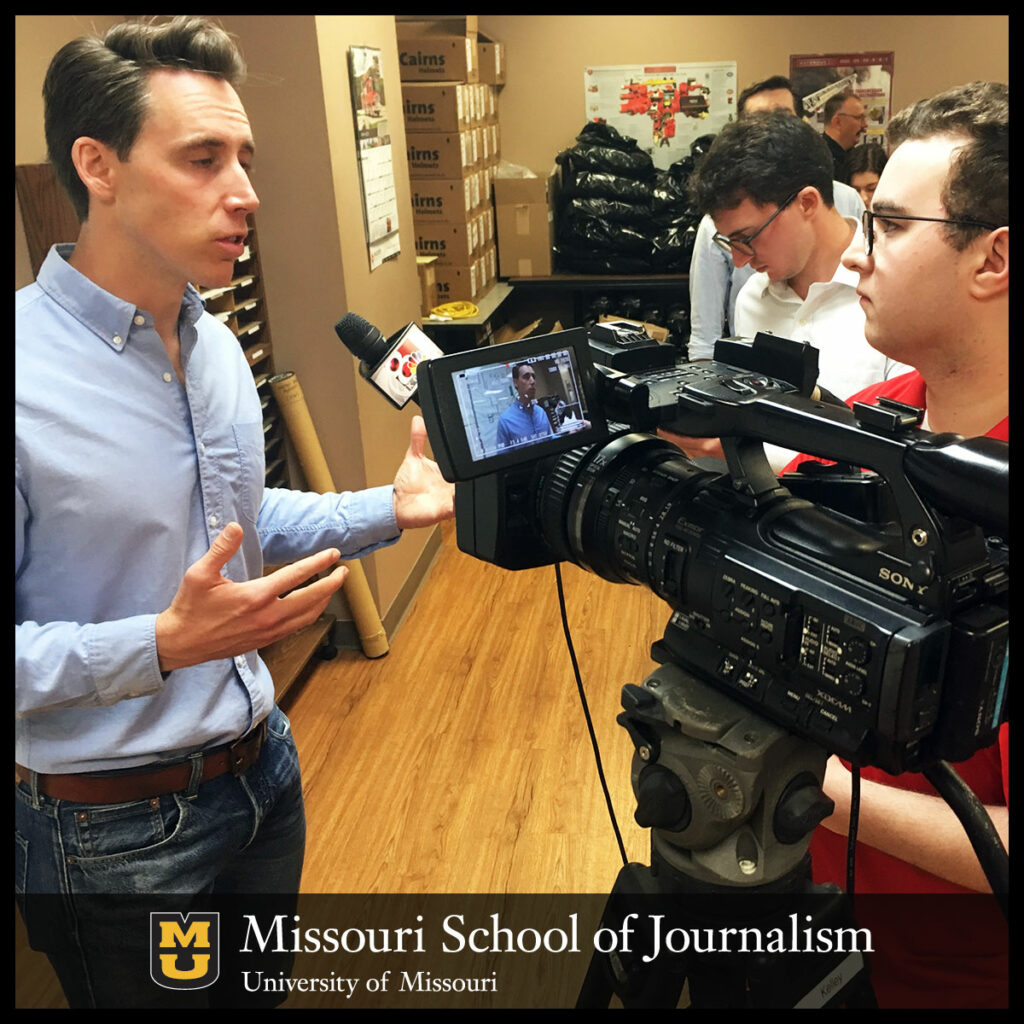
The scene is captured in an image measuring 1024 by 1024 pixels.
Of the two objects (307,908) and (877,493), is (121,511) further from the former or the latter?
(307,908)

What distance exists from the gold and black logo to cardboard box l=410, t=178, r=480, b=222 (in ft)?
11.0

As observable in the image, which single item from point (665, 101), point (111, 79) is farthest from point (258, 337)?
point (665, 101)

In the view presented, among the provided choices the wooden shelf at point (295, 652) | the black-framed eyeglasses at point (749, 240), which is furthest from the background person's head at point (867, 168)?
the wooden shelf at point (295, 652)

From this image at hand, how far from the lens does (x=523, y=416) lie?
88 cm

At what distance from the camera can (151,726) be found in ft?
3.76

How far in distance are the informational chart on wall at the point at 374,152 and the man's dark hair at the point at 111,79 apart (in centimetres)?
165

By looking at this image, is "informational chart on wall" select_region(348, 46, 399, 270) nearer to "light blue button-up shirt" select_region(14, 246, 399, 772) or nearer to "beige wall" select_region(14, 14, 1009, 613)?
"beige wall" select_region(14, 14, 1009, 613)

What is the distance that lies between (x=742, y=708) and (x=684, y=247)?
13.8ft

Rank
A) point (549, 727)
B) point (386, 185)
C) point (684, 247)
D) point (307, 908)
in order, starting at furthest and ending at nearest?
point (684, 247) < point (386, 185) < point (549, 727) < point (307, 908)

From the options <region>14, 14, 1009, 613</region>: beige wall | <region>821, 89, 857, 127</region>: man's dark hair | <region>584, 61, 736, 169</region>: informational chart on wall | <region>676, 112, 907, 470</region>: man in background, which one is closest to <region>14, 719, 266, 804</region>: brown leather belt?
<region>14, 14, 1009, 613</region>: beige wall

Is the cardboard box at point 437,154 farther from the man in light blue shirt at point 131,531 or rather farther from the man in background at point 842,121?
the man in light blue shirt at point 131,531

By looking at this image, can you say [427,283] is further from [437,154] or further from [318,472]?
[318,472]

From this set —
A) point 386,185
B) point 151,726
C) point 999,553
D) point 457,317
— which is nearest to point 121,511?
point 151,726

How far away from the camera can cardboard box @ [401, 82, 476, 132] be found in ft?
12.7
